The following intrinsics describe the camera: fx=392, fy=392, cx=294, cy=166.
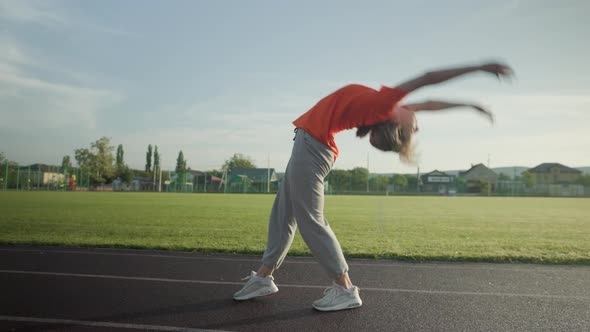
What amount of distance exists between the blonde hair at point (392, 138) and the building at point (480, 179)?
A: 74089 mm

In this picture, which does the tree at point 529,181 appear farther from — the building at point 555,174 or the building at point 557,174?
the building at point 557,174

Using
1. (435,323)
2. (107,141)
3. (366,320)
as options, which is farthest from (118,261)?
(107,141)

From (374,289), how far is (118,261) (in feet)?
11.9

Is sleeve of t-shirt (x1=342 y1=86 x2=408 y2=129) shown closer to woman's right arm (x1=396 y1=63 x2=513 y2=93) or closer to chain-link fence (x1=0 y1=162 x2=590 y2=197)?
woman's right arm (x1=396 y1=63 x2=513 y2=93)

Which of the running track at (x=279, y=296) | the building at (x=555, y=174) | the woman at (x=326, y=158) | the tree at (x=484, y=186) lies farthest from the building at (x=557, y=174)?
the woman at (x=326, y=158)

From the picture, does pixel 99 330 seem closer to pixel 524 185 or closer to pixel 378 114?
pixel 378 114

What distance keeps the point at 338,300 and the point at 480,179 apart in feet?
290

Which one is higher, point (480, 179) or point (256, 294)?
point (480, 179)

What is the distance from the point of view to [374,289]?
4.18 m

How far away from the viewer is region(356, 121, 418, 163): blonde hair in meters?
3.00

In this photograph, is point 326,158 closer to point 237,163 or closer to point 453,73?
point 453,73

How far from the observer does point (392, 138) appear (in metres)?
3.01

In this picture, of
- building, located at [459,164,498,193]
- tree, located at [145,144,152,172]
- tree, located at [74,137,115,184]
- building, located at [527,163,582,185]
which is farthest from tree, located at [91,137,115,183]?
building, located at [527,163,582,185]

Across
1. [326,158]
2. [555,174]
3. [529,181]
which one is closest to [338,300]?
[326,158]
